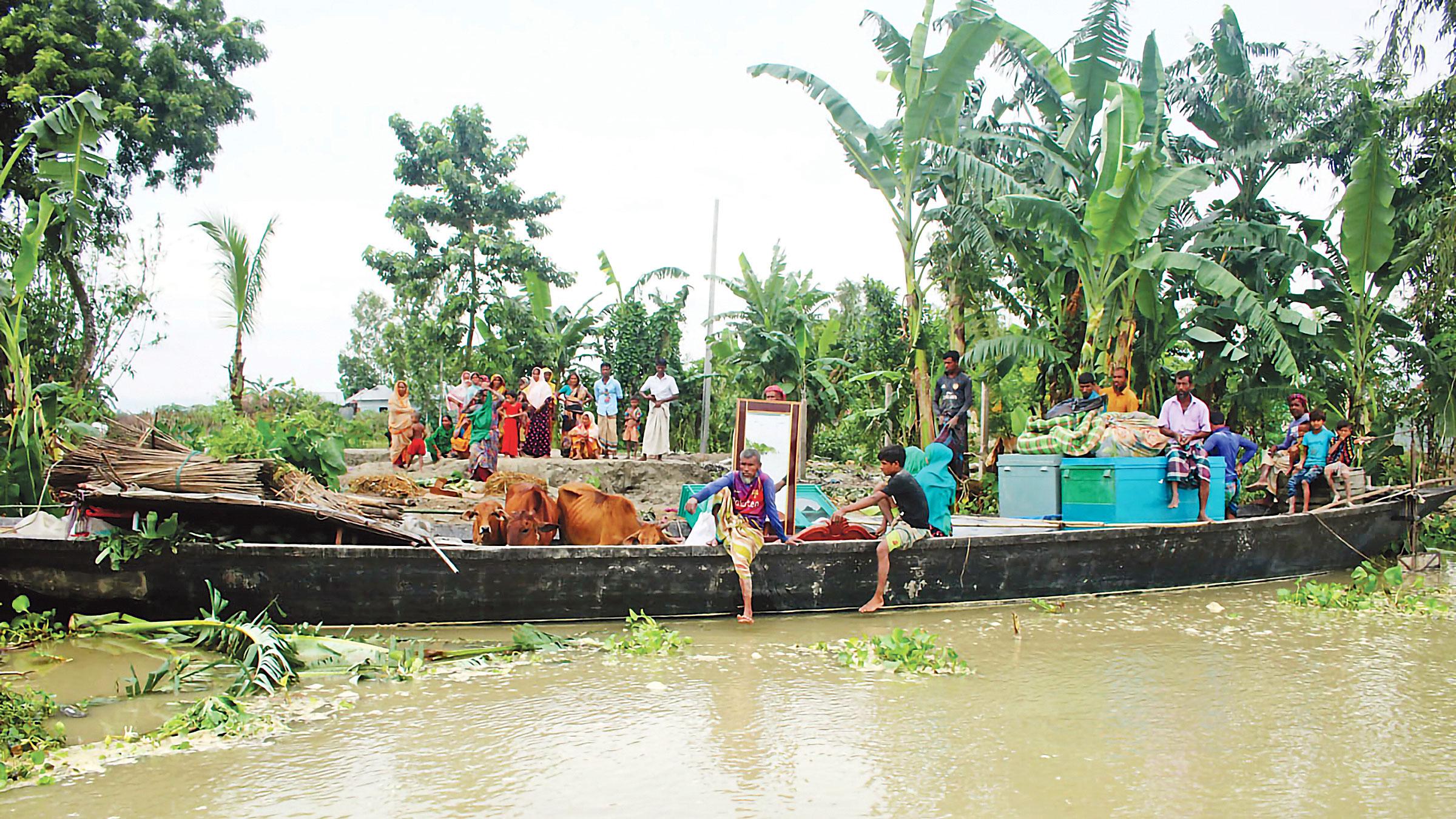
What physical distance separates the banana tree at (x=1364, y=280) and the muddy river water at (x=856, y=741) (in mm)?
6934

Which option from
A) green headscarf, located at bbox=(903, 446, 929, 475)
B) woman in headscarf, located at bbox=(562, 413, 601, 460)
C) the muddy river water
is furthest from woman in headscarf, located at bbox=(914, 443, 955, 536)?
woman in headscarf, located at bbox=(562, 413, 601, 460)

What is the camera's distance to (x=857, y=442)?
20.5 metres

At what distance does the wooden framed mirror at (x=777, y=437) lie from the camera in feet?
25.4

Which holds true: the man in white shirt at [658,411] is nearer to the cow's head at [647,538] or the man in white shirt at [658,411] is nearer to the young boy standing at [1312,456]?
the cow's head at [647,538]

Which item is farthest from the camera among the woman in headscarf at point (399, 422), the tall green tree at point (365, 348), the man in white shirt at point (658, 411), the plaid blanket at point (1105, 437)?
the tall green tree at point (365, 348)

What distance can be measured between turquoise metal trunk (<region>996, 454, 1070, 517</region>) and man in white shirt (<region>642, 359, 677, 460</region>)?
7.24 m

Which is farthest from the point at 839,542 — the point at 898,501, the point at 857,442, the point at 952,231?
the point at 857,442

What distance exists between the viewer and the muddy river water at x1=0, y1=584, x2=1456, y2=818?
12.4 ft

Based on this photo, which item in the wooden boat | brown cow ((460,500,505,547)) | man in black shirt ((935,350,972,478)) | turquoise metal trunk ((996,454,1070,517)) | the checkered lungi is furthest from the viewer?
man in black shirt ((935,350,972,478))

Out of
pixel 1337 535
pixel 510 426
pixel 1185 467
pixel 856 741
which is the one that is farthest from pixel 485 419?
pixel 1337 535

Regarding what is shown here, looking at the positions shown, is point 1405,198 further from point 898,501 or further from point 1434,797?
point 1434,797

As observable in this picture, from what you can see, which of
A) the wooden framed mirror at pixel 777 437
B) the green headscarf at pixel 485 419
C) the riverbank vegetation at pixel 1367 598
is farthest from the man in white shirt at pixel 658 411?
the riverbank vegetation at pixel 1367 598

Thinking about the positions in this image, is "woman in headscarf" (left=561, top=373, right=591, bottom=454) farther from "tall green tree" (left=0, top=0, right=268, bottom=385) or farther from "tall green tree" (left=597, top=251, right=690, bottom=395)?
"tall green tree" (left=0, top=0, right=268, bottom=385)

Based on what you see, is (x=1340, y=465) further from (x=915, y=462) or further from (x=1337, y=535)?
(x=915, y=462)
